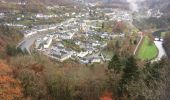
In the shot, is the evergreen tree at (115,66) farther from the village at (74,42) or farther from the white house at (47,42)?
the white house at (47,42)

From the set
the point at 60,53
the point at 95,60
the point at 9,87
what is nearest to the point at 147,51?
the point at 95,60

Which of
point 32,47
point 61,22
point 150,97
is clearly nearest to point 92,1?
point 61,22

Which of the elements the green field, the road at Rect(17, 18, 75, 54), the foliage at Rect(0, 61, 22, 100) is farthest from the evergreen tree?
the road at Rect(17, 18, 75, 54)

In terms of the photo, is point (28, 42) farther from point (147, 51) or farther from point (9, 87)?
point (9, 87)

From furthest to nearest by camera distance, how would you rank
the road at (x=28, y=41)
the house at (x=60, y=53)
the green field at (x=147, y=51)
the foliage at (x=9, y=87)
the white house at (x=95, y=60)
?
the road at (x=28, y=41)
the green field at (x=147, y=51)
the house at (x=60, y=53)
the white house at (x=95, y=60)
the foliage at (x=9, y=87)

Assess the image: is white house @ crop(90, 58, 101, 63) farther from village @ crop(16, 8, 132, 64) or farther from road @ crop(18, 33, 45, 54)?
road @ crop(18, 33, 45, 54)

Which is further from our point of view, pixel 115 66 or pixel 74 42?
pixel 74 42

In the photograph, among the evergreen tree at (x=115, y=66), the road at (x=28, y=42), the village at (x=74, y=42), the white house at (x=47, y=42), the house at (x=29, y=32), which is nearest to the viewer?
the evergreen tree at (x=115, y=66)

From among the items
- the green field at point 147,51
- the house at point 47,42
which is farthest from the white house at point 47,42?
the green field at point 147,51
